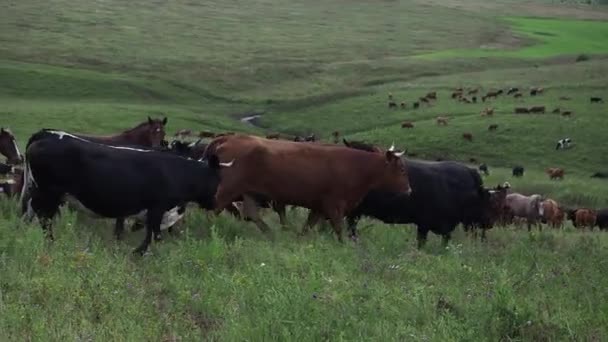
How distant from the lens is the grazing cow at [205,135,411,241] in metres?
13.6

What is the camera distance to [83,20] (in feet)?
288

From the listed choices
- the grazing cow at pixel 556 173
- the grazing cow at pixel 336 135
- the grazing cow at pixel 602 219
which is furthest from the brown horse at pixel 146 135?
the grazing cow at pixel 336 135

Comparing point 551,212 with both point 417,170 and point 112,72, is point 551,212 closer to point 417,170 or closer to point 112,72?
point 417,170

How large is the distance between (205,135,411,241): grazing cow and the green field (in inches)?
24.2

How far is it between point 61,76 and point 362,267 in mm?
53083

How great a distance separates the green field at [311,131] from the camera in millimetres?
7320

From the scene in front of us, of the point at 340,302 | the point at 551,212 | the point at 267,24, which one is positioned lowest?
the point at 267,24

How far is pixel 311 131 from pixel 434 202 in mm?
33793

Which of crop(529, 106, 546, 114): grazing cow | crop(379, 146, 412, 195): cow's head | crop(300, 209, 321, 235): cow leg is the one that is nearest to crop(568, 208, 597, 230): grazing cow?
crop(379, 146, 412, 195): cow's head

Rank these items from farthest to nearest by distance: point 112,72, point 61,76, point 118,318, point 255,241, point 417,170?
point 112,72, point 61,76, point 417,170, point 255,241, point 118,318

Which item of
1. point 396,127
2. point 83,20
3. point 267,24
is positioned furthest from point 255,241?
point 267,24

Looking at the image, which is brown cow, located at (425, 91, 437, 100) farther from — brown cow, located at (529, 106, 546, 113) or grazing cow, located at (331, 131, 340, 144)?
grazing cow, located at (331, 131, 340, 144)

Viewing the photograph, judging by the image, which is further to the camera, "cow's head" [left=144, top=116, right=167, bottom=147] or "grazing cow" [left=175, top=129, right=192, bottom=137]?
"grazing cow" [left=175, top=129, right=192, bottom=137]

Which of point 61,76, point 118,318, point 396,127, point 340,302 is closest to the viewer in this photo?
point 118,318
